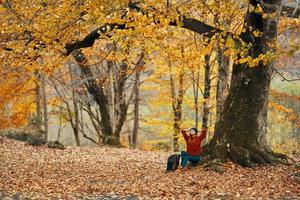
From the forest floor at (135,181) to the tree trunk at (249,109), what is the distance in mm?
624

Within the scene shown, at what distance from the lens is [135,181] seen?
44.5ft

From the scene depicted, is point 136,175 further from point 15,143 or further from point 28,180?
point 15,143

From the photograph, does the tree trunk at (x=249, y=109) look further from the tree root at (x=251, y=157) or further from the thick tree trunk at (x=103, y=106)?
the thick tree trunk at (x=103, y=106)

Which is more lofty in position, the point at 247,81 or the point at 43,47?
the point at 43,47

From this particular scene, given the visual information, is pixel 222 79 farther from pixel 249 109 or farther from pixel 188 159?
pixel 188 159

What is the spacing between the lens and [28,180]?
14.3 meters

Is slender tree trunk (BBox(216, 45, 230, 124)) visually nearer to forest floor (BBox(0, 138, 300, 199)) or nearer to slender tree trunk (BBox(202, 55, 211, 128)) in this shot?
slender tree trunk (BBox(202, 55, 211, 128))

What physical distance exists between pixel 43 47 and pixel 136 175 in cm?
498

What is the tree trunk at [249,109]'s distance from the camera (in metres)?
14.5

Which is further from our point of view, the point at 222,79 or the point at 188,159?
the point at 222,79

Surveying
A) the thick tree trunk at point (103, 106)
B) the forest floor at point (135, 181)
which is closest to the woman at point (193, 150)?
the forest floor at point (135, 181)

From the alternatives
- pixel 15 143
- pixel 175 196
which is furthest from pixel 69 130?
pixel 175 196

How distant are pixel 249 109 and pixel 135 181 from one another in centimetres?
437

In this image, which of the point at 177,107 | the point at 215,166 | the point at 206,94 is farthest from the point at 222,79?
the point at 177,107
